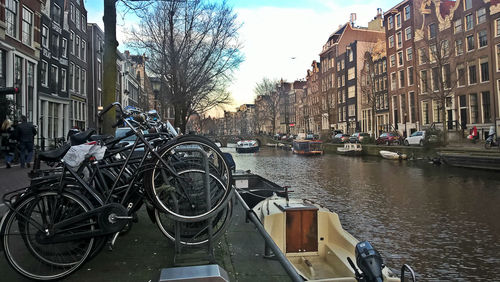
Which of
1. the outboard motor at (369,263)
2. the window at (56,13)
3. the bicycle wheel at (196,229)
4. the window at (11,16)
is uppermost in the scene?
the window at (56,13)

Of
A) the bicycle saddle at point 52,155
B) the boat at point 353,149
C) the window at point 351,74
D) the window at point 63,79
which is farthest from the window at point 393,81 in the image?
the bicycle saddle at point 52,155

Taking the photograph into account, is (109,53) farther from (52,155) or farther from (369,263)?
(369,263)

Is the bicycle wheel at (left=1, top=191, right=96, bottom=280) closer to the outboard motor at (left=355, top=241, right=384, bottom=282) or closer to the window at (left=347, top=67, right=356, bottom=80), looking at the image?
the outboard motor at (left=355, top=241, right=384, bottom=282)

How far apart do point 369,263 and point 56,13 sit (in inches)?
1171

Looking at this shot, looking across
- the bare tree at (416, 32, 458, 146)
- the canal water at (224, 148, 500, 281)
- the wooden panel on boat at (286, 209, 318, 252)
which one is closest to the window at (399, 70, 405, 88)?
the bare tree at (416, 32, 458, 146)

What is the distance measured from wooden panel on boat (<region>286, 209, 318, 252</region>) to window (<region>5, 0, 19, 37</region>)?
781 inches

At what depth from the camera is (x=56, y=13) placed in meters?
25.9

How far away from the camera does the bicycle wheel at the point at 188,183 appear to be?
2838 mm

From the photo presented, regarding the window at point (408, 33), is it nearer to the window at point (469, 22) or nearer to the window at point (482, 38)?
the window at point (469, 22)

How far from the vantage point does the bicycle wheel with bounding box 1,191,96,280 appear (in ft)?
9.04

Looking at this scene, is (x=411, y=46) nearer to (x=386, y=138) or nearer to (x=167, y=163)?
(x=386, y=138)

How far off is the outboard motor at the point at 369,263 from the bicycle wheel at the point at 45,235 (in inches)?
90.4

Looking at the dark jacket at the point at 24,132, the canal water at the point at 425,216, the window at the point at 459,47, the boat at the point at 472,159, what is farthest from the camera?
the window at the point at 459,47

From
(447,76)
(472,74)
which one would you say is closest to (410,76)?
(472,74)
